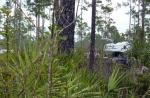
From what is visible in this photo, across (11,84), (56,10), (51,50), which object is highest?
(56,10)

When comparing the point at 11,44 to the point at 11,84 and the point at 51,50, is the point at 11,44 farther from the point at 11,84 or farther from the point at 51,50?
the point at 51,50

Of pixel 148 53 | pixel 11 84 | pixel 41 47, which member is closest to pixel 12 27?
pixel 11 84

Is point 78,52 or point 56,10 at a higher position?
point 56,10

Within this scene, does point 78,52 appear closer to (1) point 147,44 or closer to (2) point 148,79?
(2) point 148,79

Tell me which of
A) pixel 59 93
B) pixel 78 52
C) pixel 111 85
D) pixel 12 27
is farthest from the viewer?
pixel 78 52

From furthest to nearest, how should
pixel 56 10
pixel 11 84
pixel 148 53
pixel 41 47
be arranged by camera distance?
pixel 148 53, pixel 11 84, pixel 41 47, pixel 56 10

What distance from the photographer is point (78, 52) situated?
6410mm

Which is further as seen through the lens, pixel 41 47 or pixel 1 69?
pixel 1 69

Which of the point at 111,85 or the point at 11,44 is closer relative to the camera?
the point at 11,44

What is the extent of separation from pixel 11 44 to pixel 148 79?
7.05 meters

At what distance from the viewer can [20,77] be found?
119 inches

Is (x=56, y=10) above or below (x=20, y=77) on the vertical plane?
above

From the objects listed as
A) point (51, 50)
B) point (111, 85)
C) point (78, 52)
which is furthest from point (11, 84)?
point (78, 52)

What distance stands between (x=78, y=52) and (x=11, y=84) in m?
3.17
